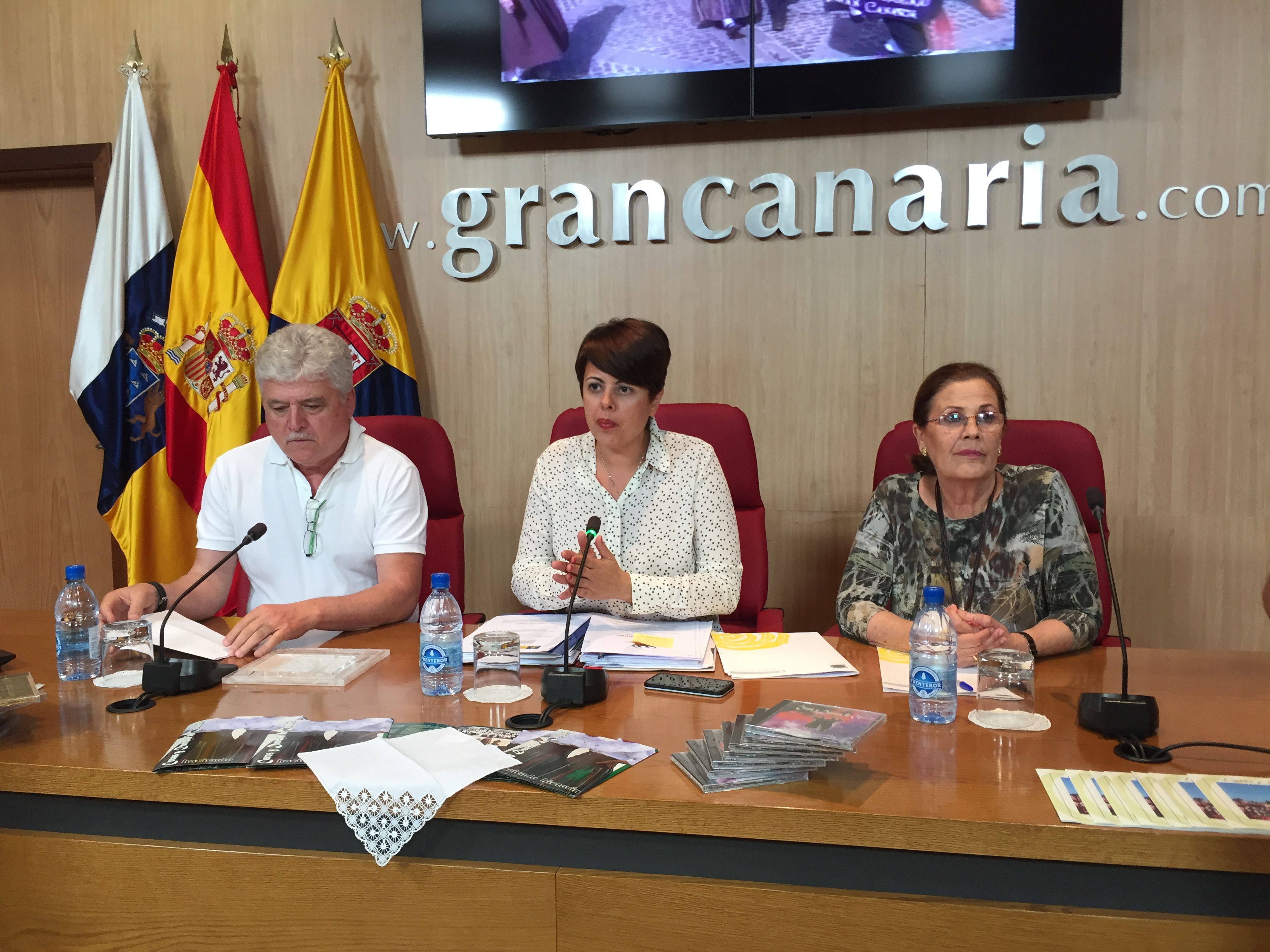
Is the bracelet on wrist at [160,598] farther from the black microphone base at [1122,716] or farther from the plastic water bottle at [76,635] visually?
the black microphone base at [1122,716]

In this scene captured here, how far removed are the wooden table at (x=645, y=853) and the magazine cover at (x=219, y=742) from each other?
23 millimetres

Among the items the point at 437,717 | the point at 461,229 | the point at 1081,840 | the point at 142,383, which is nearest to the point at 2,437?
the point at 142,383

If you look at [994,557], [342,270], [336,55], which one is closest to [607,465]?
[994,557]

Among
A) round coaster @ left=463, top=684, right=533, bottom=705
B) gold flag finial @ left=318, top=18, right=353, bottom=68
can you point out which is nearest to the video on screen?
gold flag finial @ left=318, top=18, right=353, bottom=68

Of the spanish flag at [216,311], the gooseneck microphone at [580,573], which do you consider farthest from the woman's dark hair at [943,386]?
the spanish flag at [216,311]

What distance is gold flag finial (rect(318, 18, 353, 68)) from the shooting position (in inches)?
133

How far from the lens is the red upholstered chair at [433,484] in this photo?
2.50m

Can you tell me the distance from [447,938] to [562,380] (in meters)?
2.38

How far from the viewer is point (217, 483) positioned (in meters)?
2.31

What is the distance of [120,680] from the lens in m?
1.74

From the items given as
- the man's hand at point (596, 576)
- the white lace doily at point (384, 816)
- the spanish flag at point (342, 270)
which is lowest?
the white lace doily at point (384, 816)

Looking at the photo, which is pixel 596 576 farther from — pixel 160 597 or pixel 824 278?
pixel 824 278

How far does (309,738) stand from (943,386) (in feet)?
4.72

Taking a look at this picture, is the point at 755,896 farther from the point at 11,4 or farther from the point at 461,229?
the point at 11,4
